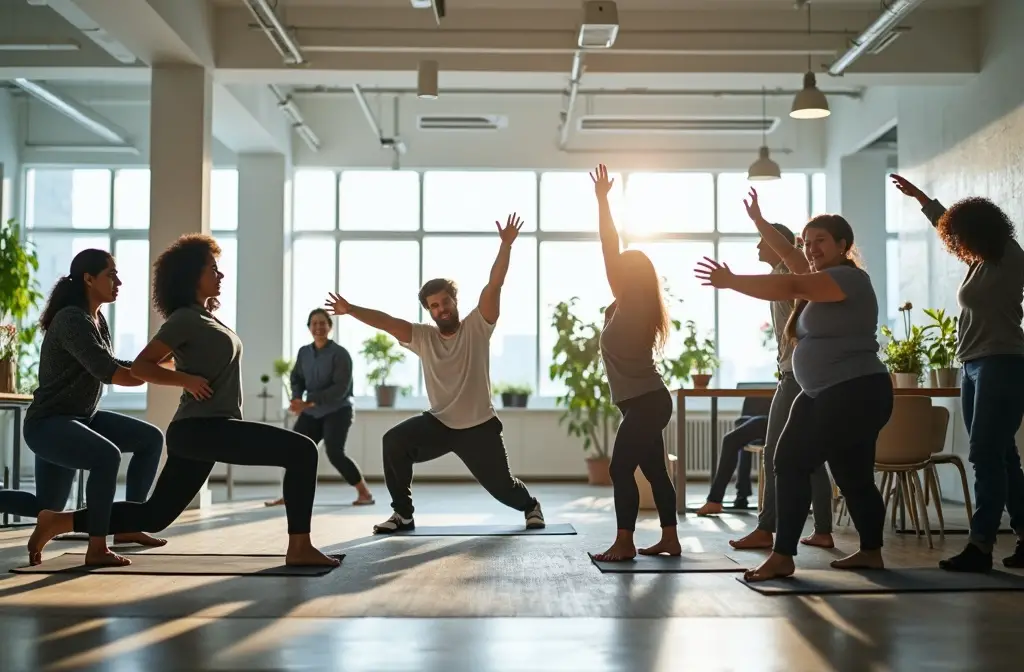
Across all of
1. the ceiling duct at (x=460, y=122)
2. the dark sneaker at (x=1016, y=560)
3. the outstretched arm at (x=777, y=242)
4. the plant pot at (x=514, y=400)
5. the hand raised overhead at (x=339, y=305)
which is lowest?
the dark sneaker at (x=1016, y=560)

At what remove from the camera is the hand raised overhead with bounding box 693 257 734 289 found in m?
3.73

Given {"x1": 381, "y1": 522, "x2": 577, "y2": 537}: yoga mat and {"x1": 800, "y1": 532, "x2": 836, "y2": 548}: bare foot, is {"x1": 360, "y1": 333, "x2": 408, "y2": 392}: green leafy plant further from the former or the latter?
{"x1": 800, "y1": 532, "x2": 836, "y2": 548}: bare foot

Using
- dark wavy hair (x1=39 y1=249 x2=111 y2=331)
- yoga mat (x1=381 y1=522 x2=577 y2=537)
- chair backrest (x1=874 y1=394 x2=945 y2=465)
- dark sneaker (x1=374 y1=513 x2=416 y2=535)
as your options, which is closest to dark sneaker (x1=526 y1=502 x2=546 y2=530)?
yoga mat (x1=381 y1=522 x2=577 y2=537)

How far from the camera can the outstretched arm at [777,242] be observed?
449 centimetres

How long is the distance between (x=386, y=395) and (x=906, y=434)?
272 inches

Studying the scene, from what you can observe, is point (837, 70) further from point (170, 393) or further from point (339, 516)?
point (170, 393)

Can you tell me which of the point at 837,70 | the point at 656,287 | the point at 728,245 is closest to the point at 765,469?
the point at 656,287

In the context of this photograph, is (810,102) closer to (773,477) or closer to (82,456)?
(773,477)

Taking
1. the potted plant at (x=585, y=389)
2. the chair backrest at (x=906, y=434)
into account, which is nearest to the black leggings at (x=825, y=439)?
the chair backrest at (x=906, y=434)

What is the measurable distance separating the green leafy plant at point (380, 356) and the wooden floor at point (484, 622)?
657 centimetres

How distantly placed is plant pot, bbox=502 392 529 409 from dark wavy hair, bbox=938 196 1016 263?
724cm

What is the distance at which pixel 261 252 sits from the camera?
11.4m

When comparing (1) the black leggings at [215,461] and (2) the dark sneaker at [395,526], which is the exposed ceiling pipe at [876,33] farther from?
(1) the black leggings at [215,461]

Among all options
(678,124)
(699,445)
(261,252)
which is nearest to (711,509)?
(699,445)
